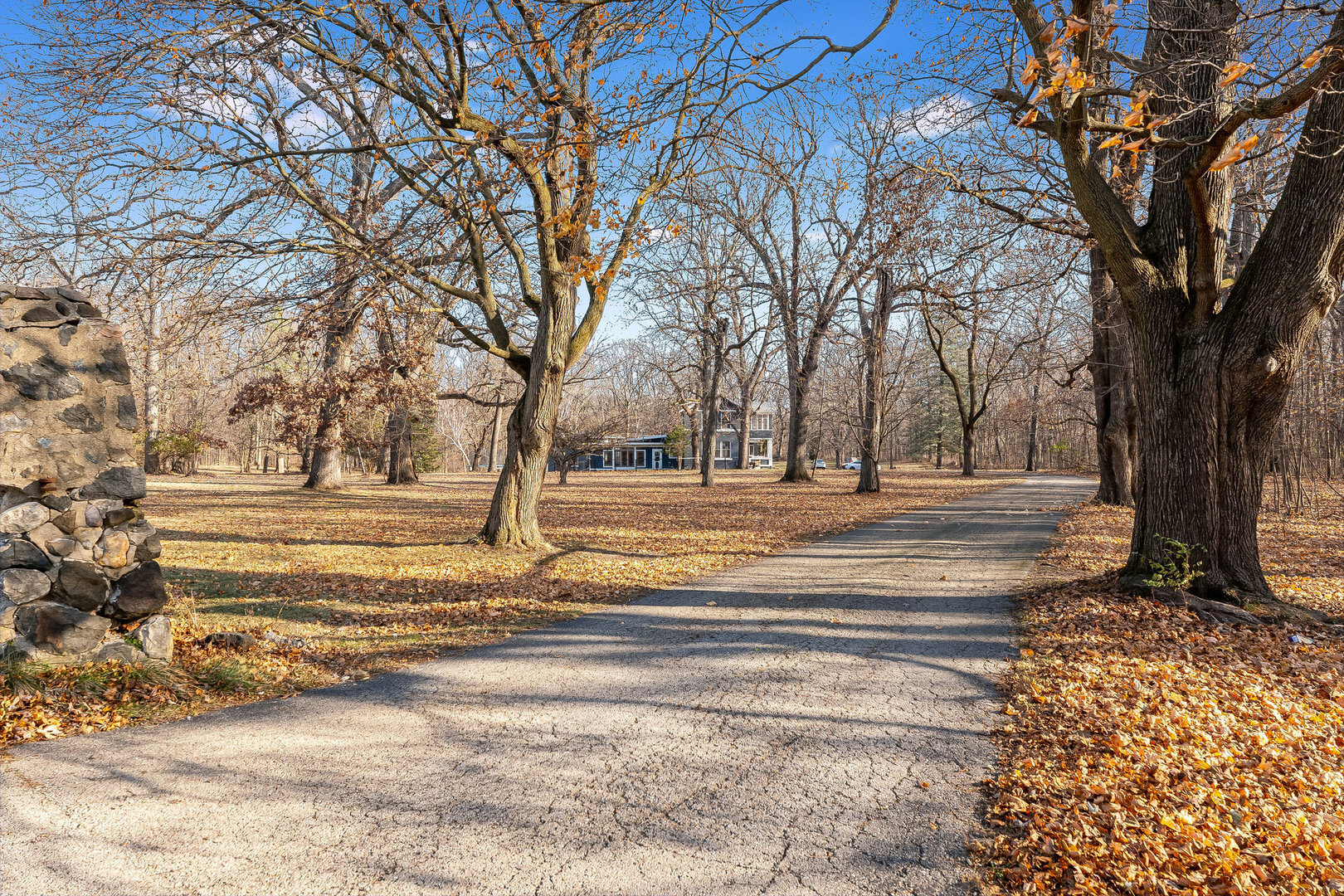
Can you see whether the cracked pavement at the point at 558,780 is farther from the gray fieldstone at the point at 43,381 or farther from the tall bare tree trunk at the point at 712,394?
the tall bare tree trunk at the point at 712,394

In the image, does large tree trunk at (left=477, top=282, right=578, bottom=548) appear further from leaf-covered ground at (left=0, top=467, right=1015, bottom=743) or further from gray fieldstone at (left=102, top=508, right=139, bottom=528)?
gray fieldstone at (left=102, top=508, right=139, bottom=528)

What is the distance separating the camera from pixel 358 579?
8.64m

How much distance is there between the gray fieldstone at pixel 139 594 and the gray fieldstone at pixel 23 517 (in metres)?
0.63

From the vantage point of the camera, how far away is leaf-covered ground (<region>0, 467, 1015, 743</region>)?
4.64 metres

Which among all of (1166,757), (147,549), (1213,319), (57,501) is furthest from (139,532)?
(1213,319)

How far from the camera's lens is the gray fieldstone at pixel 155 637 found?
4918 millimetres

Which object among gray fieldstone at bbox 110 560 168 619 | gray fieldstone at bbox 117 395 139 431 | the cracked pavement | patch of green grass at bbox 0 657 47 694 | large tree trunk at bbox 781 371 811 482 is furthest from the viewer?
large tree trunk at bbox 781 371 811 482

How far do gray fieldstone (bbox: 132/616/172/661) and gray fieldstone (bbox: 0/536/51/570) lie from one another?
0.69 m

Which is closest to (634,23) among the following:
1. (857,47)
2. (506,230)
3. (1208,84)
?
(857,47)

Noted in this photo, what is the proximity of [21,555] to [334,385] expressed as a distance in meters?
13.2

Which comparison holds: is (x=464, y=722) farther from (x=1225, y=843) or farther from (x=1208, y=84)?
(x=1208, y=84)

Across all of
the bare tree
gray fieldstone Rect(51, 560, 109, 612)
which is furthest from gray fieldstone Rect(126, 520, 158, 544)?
the bare tree

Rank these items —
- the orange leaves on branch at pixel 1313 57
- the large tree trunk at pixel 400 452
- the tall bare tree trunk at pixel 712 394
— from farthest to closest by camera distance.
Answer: the large tree trunk at pixel 400 452
the tall bare tree trunk at pixel 712 394
the orange leaves on branch at pixel 1313 57

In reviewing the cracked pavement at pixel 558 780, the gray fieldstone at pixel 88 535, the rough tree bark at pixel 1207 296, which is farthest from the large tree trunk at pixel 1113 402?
the gray fieldstone at pixel 88 535
